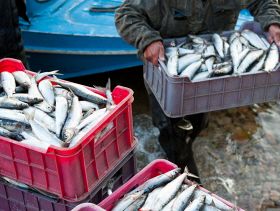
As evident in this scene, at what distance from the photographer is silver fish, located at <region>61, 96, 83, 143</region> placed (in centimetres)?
257

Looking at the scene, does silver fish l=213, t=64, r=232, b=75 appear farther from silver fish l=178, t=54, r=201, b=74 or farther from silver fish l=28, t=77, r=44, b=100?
silver fish l=28, t=77, r=44, b=100

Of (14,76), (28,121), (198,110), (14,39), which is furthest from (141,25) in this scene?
(14,39)

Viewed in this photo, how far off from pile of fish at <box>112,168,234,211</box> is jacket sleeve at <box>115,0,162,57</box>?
4.26ft

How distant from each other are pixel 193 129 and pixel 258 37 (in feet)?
3.51

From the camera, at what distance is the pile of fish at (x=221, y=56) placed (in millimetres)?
3391

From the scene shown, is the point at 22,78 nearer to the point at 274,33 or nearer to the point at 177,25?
the point at 177,25

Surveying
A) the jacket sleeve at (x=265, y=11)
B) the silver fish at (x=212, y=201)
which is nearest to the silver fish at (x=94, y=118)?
the silver fish at (x=212, y=201)

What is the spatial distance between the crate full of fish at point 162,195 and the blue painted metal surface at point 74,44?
3048 mm

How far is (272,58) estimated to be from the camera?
11.5 ft

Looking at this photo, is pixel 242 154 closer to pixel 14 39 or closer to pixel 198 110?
pixel 198 110

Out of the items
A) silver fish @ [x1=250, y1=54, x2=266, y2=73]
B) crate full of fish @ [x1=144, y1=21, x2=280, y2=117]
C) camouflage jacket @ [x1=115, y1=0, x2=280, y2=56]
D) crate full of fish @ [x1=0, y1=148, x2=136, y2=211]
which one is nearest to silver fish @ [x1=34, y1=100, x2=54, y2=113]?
crate full of fish @ [x1=0, y1=148, x2=136, y2=211]

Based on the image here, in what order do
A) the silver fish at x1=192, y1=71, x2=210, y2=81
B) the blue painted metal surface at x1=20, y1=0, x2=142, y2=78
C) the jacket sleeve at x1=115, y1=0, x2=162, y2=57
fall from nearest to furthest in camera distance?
the silver fish at x1=192, y1=71, x2=210, y2=81
the jacket sleeve at x1=115, y1=0, x2=162, y2=57
the blue painted metal surface at x1=20, y1=0, x2=142, y2=78

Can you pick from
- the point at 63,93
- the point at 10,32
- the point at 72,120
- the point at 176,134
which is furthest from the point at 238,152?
the point at 10,32

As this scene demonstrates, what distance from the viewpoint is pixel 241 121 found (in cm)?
538
